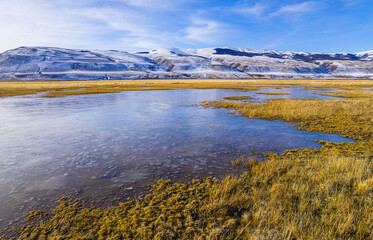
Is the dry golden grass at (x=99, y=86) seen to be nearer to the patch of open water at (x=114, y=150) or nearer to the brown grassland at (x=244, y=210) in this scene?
the patch of open water at (x=114, y=150)

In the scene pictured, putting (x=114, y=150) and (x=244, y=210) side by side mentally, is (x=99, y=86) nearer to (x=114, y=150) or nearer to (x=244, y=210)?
(x=114, y=150)

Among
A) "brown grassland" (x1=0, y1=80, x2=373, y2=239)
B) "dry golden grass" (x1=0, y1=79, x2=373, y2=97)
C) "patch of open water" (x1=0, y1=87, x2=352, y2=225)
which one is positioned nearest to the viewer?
"brown grassland" (x1=0, y1=80, x2=373, y2=239)

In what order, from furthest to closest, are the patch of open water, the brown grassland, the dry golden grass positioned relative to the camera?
the dry golden grass, the patch of open water, the brown grassland

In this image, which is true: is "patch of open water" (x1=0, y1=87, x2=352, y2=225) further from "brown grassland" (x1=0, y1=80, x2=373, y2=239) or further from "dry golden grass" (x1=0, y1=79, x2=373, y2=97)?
"dry golden grass" (x1=0, y1=79, x2=373, y2=97)

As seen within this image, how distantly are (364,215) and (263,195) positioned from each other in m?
2.27

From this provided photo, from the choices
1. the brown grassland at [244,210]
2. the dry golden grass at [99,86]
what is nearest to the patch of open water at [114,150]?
the brown grassland at [244,210]

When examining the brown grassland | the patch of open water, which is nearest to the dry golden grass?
the patch of open water

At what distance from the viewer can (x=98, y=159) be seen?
29.1ft

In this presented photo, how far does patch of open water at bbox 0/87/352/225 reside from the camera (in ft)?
21.8

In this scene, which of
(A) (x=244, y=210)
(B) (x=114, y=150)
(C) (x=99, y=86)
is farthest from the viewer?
(C) (x=99, y=86)

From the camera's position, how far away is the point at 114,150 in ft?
32.8

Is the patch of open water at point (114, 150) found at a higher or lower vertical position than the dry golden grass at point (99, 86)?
lower

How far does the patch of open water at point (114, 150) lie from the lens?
6637 mm

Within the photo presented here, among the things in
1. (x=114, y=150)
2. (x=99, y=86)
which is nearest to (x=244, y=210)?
(x=114, y=150)
